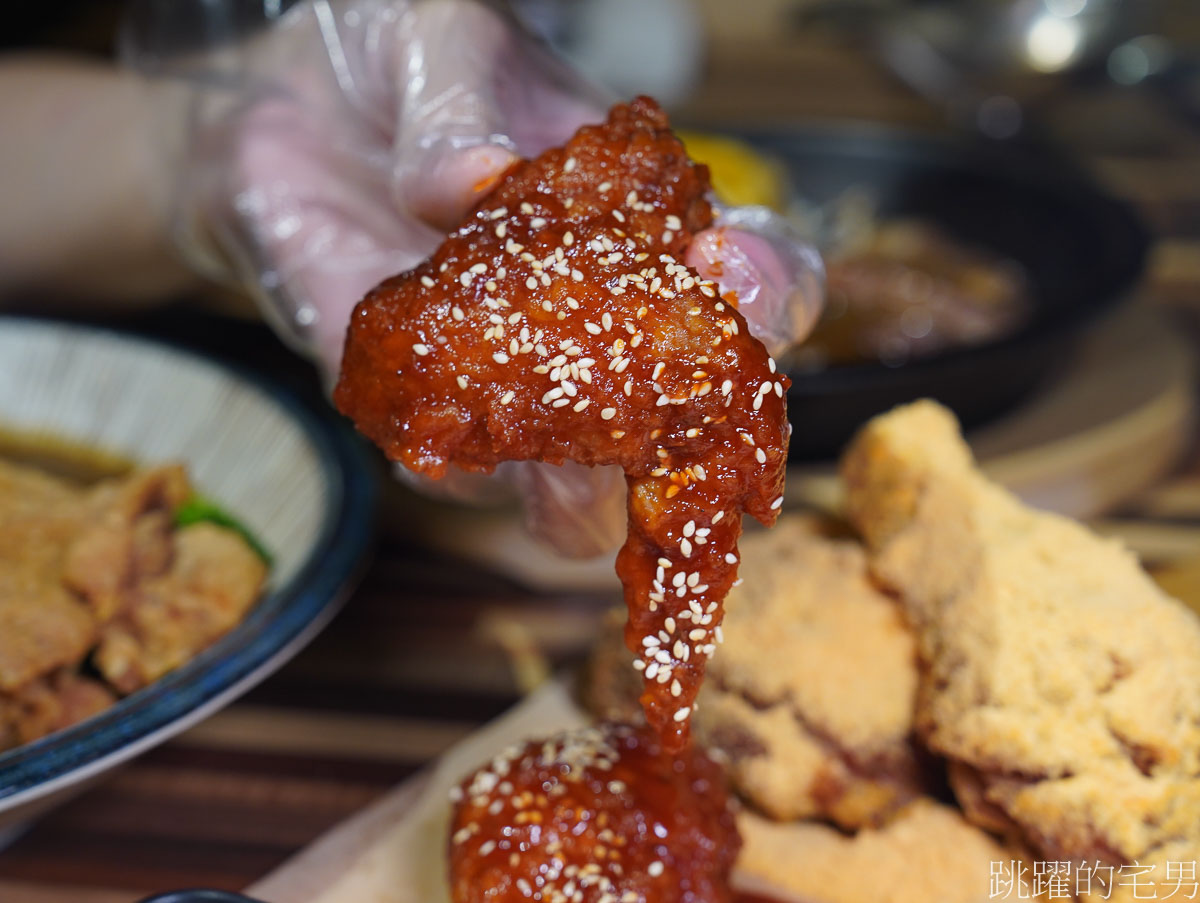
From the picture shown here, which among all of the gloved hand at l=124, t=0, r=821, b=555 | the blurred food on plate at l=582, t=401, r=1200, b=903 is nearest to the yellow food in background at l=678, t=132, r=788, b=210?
the gloved hand at l=124, t=0, r=821, b=555

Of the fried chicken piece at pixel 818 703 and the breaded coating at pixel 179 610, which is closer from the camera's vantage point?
the fried chicken piece at pixel 818 703

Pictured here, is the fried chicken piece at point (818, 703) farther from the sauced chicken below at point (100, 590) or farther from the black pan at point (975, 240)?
the sauced chicken below at point (100, 590)

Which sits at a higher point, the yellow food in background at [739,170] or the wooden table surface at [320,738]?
the yellow food in background at [739,170]

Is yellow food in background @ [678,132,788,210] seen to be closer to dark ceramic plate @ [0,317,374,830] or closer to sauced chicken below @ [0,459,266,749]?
dark ceramic plate @ [0,317,374,830]

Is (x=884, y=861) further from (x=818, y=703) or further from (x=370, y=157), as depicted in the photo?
(x=370, y=157)

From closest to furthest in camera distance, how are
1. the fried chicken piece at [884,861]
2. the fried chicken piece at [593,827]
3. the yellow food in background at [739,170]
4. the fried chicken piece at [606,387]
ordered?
1. the fried chicken piece at [606,387]
2. the fried chicken piece at [593,827]
3. the fried chicken piece at [884,861]
4. the yellow food in background at [739,170]

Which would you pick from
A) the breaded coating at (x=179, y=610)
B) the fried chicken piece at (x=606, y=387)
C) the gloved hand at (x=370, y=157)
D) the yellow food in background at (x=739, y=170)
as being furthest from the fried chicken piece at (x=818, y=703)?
the yellow food in background at (x=739, y=170)

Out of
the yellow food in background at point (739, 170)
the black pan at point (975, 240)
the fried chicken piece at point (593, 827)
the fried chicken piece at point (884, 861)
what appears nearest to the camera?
the fried chicken piece at point (593, 827)

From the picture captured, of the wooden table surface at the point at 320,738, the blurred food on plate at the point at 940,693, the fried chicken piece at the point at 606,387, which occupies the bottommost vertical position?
the wooden table surface at the point at 320,738

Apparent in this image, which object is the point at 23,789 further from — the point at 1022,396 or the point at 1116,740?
the point at 1022,396
